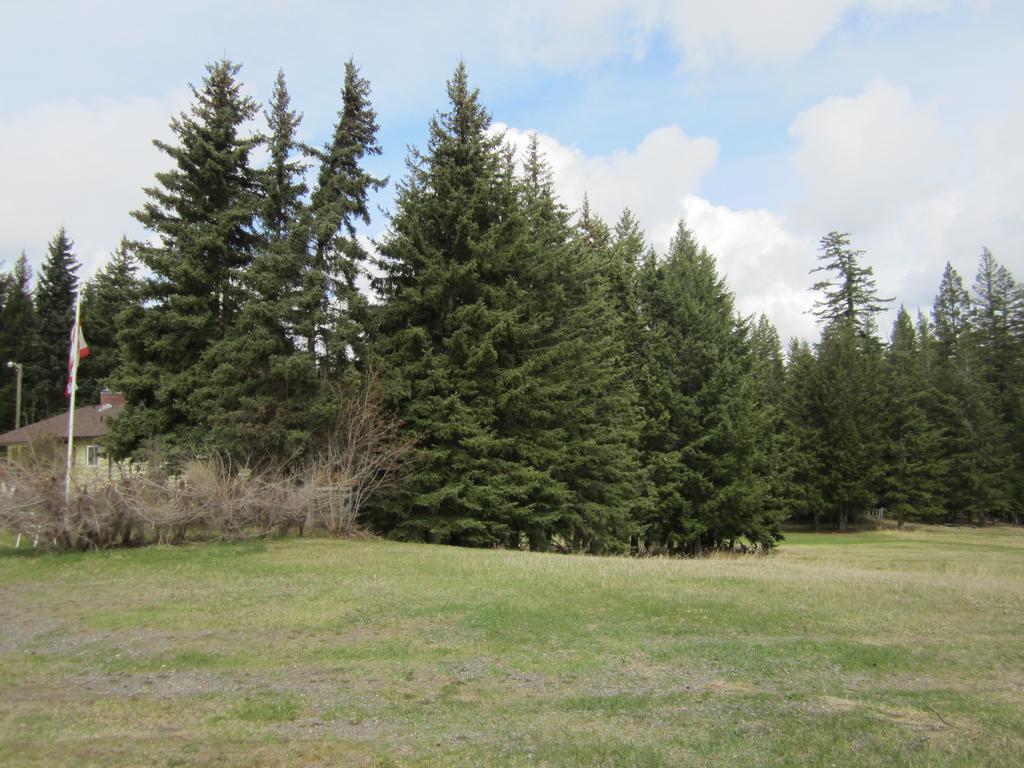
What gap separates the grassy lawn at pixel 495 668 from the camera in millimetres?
5445

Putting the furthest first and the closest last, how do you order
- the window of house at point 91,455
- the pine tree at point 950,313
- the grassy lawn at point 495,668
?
the pine tree at point 950,313 → the window of house at point 91,455 → the grassy lawn at point 495,668

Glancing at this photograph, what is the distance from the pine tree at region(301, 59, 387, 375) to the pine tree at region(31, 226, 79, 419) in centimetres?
3922

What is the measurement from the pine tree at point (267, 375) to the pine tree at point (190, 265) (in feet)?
Result: 4.73

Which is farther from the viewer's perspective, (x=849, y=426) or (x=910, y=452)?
(x=910, y=452)

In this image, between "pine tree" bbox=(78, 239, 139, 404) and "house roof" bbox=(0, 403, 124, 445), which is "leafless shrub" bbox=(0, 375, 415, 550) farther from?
"pine tree" bbox=(78, 239, 139, 404)

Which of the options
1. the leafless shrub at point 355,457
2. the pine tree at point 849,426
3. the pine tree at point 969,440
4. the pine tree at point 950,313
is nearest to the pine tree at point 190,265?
the leafless shrub at point 355,457

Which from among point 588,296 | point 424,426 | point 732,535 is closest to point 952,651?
point 424,426

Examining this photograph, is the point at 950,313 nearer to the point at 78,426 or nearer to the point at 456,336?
the point at 456,336

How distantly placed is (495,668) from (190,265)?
20.5 meters

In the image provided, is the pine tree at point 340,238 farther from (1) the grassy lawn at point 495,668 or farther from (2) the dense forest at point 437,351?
(1) the grassy lawn at point 495,668

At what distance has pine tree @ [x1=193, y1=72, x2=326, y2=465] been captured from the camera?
71.4ft

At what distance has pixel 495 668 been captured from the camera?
7832mm

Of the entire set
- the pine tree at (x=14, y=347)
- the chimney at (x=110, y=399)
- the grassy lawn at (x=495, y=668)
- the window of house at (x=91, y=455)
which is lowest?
the grassy lawn at (x=495, y=668)

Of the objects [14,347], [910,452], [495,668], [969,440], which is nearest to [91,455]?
[14,347]
